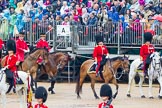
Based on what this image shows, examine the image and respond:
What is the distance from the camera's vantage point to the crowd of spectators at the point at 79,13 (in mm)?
32906

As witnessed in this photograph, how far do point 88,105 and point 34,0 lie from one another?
44.0ft

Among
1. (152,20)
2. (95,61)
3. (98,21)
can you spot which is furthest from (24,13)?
(95,61)

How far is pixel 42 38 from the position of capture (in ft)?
104

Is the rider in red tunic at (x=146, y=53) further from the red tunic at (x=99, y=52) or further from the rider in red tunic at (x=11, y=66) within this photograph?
the rider in red tunic at (x=11, y=66)

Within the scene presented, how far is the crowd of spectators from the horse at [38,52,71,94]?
94.6 inches

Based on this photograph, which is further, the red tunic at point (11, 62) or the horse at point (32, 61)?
the horse at point (32, 61)

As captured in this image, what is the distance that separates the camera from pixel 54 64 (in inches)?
1212

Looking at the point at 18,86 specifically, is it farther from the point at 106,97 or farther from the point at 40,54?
the point at 106,97

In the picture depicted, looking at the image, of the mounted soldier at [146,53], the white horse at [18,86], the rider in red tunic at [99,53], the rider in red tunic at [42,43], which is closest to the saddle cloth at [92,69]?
the rider in red tunic at [99,53]

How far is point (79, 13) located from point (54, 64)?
4675 mm

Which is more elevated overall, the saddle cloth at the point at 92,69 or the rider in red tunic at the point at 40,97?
the rider in red tunic at the point at 40,97

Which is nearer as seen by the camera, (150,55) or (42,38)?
(150,55)

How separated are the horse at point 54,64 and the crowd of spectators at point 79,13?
2.40 m

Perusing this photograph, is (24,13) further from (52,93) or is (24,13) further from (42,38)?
(52,93)
